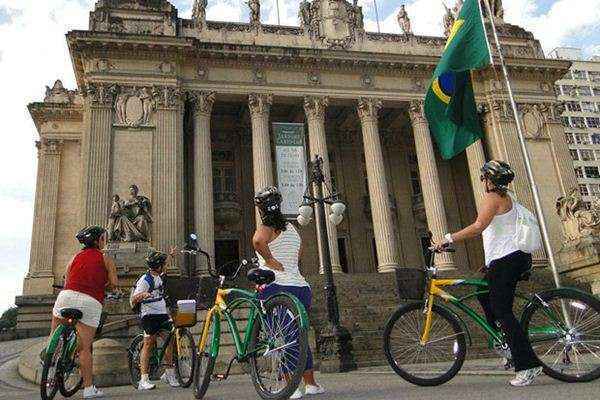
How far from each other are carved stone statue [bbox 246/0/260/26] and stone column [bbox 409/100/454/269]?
9179mm

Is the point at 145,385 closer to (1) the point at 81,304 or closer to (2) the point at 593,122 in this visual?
(1) the point at 81,304

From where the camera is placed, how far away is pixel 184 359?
6.41 metres

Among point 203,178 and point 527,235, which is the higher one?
point 203,178

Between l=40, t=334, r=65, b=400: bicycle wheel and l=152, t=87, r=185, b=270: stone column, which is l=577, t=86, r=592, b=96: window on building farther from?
l=40, t=334, r=65, b=400: bicycle wheel

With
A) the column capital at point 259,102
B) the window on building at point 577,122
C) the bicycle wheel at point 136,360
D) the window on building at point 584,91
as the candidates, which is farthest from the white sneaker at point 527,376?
the window on building at point 584,91

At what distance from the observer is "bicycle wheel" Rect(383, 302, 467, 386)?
5016mm

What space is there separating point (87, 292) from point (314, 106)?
2057 cm

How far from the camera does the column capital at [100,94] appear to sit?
22.4 meters

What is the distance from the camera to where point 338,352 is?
995cm

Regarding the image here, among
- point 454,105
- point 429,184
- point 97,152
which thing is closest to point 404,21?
point 429,184

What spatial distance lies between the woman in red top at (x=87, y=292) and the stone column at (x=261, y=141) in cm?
1675

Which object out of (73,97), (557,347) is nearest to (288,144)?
(73,97)

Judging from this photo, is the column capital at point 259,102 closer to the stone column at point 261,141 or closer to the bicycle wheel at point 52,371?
the stone column at point 261,141

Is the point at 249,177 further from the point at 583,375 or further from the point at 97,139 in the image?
the point at 583,375
